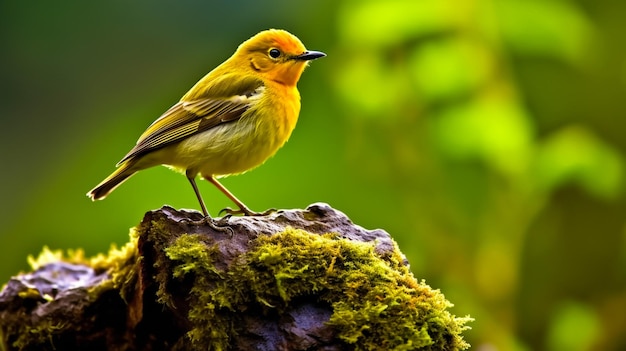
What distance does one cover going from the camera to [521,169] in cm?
486

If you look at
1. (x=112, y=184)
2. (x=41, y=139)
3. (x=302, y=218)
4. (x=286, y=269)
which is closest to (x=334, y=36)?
(x=41, y=139)

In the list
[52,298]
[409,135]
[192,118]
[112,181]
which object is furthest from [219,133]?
[409,135]

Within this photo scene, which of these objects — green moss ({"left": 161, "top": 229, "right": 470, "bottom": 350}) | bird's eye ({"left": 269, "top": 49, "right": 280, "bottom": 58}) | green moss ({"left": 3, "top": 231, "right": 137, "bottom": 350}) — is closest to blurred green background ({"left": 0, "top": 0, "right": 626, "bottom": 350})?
bird's eye ({"left": 269, "top": 49, "right": 280, "bottom": 58})

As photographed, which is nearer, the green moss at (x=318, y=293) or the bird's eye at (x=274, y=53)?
the green moss at (x=318, y=293)

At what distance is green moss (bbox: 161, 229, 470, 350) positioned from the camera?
323cm

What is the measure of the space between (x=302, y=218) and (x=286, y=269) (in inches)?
21.1

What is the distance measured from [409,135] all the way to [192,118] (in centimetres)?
185

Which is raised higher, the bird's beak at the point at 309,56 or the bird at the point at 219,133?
the bird's beak at the point at 309,56

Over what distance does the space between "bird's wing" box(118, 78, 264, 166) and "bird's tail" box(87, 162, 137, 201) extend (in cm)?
8

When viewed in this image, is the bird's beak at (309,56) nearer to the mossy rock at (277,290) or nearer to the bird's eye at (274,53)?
the bird's eye at (274,53)

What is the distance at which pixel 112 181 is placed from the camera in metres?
4.62

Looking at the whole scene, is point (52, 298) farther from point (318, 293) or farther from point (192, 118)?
point (318, 293)

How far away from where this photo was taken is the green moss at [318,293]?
10.6ft

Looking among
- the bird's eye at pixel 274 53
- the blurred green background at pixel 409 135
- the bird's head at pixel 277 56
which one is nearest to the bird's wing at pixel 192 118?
the bird's head at pixel 277 56
